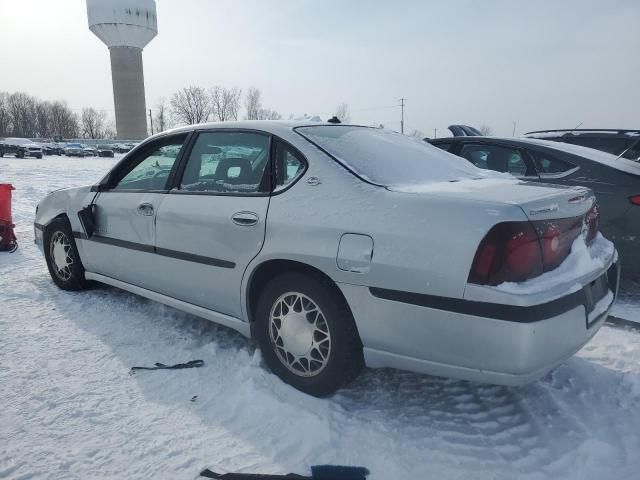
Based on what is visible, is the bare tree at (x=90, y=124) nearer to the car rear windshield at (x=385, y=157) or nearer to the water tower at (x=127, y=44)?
the water tower at (x=127, y=44)

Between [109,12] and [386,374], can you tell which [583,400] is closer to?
[386,374]

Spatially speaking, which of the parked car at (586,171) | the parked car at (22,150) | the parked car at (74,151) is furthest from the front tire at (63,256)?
the parked car at (74,151)

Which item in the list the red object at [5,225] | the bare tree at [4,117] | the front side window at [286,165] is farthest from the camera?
the bare tree at [4,117]

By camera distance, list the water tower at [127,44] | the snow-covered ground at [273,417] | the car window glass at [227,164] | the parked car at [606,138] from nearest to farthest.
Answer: the snow-covered ground at [273,417]
the car window glass at [227,164]
the parked car at [606,138]
the water tower at [127,44]

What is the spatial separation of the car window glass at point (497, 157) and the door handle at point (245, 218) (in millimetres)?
2922

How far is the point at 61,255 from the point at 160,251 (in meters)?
1.69

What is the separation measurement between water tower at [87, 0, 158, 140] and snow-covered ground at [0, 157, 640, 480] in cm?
7165

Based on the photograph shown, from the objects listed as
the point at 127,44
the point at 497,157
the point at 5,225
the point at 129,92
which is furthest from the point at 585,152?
the point at 129,92

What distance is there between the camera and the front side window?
265 centimetres

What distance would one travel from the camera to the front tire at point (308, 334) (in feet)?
7.89

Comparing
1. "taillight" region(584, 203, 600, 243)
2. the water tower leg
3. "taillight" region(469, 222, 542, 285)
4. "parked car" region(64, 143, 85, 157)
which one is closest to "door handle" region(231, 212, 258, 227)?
"taillight" region(469, 222, 542, 285)

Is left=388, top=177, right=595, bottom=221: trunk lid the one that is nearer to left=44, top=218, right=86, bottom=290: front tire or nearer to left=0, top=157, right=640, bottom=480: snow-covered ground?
left=0, top=157, right=640, bottom=480: snow-covered ground

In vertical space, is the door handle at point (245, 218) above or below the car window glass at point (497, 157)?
below

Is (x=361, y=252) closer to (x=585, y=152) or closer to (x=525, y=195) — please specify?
(x=525, y=195)
